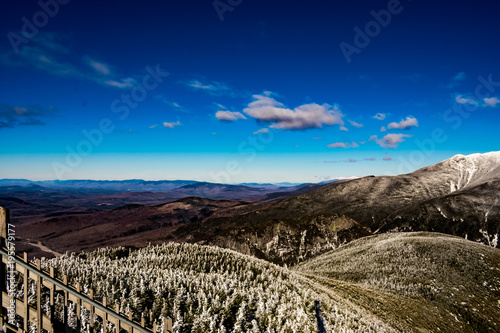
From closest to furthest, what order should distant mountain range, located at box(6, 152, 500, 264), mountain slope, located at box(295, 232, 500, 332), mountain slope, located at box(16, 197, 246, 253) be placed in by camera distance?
mountain slope, located at box(295, 232, 500, 332), distant mountain range, located at box(6, 152, 500, 264), mountain slope, located at box(16, 197, 246, 253)

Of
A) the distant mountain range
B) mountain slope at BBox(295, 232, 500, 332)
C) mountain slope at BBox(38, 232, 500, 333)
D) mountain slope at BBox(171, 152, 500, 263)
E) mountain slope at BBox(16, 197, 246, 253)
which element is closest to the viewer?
mountain slope at BBox(38, 232, 500, 333)

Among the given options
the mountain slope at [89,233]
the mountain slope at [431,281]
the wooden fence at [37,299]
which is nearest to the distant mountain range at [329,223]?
the mountain slope at [89,233]

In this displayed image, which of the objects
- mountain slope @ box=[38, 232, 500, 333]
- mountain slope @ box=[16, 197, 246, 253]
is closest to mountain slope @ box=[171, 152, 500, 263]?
mountain slope @ box=[16, 197, 246, 253]

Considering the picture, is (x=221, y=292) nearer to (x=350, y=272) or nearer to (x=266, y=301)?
(x=266, y=301)

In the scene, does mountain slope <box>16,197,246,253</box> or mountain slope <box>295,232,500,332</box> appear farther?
mountain slope <box>16,197,246,253</box>

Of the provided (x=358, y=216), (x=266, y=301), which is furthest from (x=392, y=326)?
(x=358, y=216)

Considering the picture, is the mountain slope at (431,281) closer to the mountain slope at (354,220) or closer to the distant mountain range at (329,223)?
the mountain slope at (354,220)

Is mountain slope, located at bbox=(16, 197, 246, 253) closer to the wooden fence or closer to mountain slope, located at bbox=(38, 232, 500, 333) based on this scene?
mountain slope, located at bbox=(38, 232, 500, 333)

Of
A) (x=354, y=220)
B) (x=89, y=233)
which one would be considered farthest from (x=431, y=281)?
(x=89, y=233)

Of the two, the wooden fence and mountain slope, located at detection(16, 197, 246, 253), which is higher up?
the wooden fence

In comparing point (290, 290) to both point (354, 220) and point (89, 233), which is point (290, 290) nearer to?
point (354, 220)
